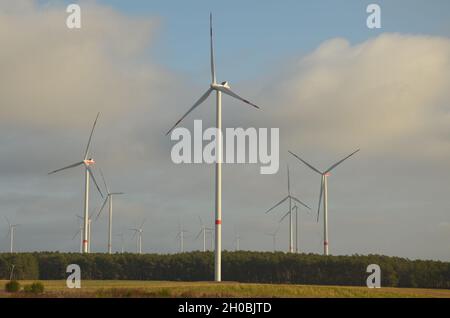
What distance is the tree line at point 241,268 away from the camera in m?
131

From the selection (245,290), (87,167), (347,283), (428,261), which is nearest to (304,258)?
(347,283)

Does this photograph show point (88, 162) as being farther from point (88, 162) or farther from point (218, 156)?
point (218, 156)

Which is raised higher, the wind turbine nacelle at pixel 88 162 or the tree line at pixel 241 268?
the wind turbine nacelle at pixel 88 162

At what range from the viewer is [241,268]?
140m

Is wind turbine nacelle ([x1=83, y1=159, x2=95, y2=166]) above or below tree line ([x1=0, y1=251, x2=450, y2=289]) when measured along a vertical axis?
above

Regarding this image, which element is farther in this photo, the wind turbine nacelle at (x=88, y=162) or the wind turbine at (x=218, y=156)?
the wind turbine nacelle at (x=88, y=162)

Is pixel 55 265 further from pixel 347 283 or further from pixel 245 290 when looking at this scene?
pixel 245 290

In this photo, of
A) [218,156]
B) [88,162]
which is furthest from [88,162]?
[218,156]

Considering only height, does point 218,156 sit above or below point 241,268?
above

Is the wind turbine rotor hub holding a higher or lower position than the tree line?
higher

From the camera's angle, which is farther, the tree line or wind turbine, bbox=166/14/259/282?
the tree line

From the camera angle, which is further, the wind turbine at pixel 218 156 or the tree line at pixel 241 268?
the tree line at pixel 241 268

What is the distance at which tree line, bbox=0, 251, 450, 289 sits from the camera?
5143 inches
